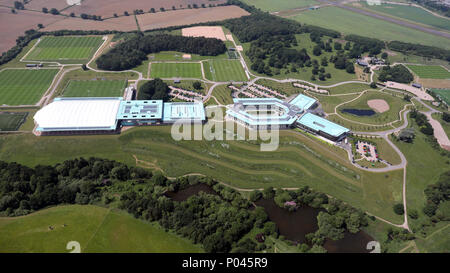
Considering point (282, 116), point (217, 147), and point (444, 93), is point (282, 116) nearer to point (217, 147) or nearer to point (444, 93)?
point (217, 147)

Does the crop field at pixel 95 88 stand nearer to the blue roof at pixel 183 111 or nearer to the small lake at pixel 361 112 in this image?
the blue roof at pixel 183 111

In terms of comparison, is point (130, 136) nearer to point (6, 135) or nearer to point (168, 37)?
point (6, 135)

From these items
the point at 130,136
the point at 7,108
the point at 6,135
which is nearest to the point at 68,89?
the point at 7,108

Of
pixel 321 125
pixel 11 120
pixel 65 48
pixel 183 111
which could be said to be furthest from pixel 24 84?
pixel 321 125

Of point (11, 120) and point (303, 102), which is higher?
point (11, 120)

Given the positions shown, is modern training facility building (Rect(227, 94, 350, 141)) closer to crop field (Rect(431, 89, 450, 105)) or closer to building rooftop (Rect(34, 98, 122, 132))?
building rooftop (Rect(34, 98, 122, 132))

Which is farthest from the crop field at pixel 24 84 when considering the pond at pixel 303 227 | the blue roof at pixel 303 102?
the blue roof at pixel 303 102
